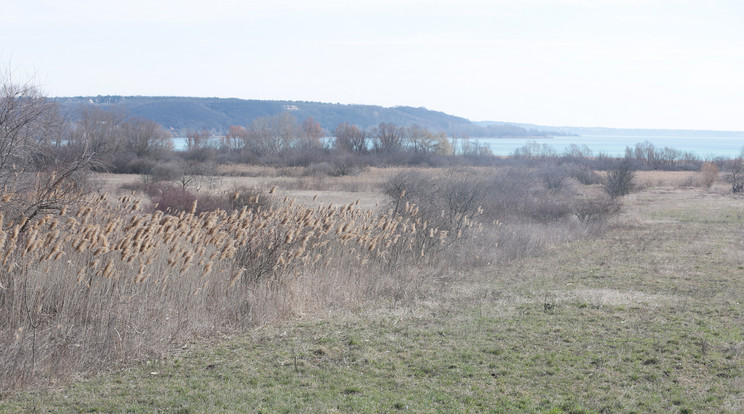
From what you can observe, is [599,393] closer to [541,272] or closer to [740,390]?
[740,390]

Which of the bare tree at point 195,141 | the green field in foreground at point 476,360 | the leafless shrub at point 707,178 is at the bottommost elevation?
the green field in foreground at point 476,360

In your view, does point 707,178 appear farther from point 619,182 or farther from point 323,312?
point 323,312

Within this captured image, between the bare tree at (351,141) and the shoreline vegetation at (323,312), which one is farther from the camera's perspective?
the bare tree at (351,141)

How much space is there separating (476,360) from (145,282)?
163 inches

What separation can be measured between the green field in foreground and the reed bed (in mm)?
392

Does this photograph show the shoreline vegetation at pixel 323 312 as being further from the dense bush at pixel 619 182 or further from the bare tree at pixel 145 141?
the bare tree at pixel 145 141

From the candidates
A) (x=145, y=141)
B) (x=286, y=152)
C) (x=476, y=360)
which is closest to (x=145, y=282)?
(x=476, y=360)

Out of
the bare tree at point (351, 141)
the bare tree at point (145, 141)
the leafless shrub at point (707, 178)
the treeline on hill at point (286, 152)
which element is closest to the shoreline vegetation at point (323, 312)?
the treeline on hill at point (286, 152)

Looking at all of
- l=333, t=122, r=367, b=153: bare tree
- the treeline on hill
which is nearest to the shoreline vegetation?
the treeline on hill

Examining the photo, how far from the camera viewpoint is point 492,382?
671 cm

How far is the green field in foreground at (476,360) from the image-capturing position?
6.02m

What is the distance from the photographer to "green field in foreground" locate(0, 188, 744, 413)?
6016mm

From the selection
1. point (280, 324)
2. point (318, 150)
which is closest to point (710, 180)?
point (318, 150)

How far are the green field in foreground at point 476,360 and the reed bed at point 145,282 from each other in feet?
1.29
